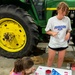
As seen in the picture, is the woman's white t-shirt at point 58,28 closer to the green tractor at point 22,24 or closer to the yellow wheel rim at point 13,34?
the green tractor at point 22,24

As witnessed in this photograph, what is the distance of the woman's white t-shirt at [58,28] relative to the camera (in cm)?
386

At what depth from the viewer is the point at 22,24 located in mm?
4816

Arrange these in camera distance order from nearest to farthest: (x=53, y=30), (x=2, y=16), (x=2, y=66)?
(x=53, y=30) → (x=2, y=66) → (x=2, y=16)

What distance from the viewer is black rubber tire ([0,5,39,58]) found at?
4777 mm

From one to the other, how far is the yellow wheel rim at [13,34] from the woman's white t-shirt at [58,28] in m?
1.03

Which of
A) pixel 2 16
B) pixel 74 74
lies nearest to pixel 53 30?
pixel 74 74

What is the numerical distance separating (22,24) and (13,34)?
9.0 inches

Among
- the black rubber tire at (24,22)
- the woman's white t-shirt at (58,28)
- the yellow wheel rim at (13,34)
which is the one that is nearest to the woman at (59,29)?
the woman's white t-shirt at (58,28)

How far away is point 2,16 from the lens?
4.88m

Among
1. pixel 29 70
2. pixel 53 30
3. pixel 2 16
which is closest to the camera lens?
pixel 29 70

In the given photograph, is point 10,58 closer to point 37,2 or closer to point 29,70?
point 37,2

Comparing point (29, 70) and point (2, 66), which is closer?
point (29, 70)

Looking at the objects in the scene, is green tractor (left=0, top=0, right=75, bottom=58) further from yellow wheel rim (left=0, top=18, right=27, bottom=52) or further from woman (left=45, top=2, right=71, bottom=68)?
woman (left=45, top=2, right=71, bottom=68)

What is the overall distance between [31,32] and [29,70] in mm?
1726
